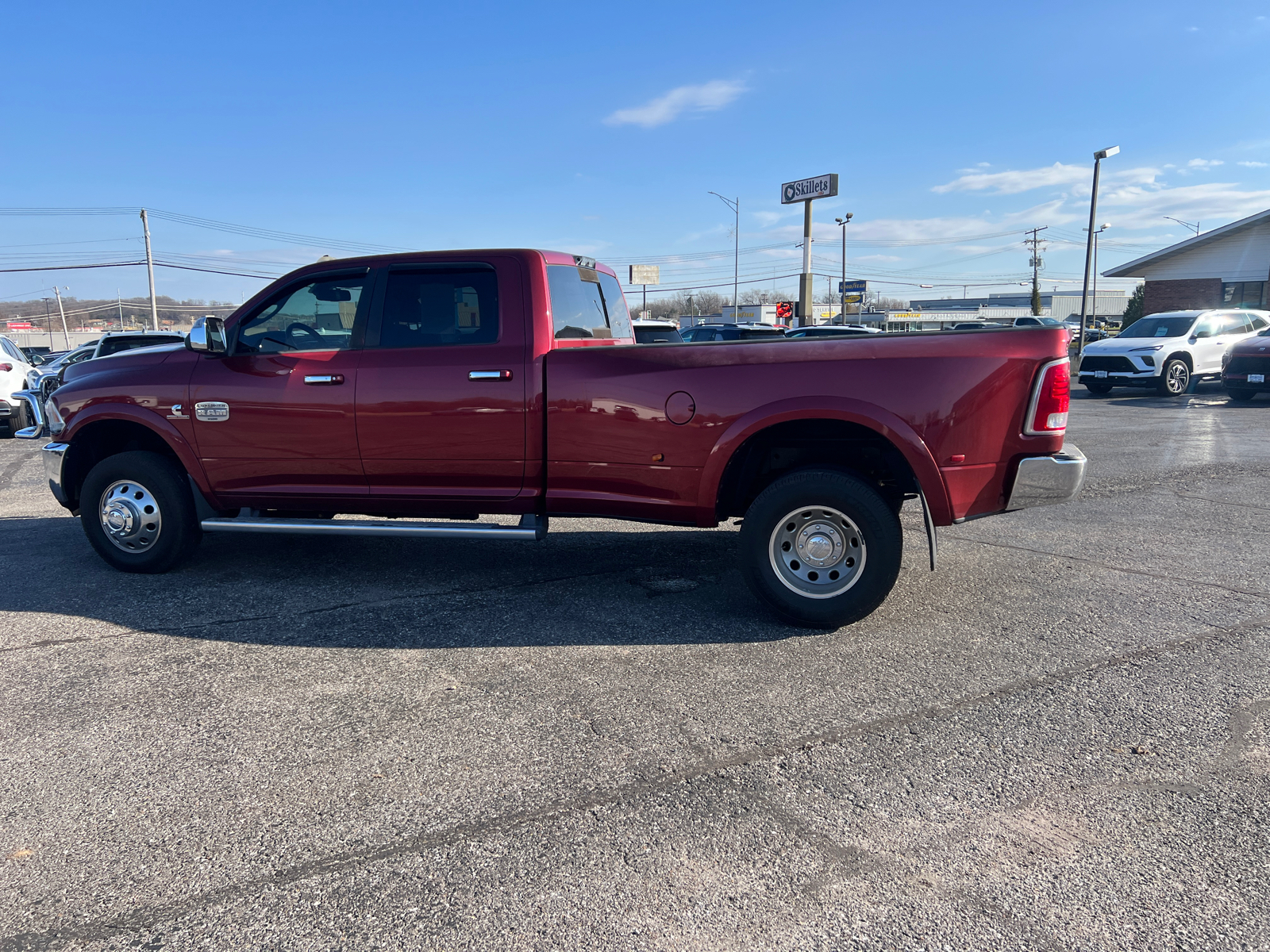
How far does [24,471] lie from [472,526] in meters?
9.01

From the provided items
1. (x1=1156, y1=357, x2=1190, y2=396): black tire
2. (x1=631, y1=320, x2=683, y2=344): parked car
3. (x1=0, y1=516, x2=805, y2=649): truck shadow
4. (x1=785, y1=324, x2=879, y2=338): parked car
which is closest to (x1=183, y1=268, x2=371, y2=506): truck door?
(x1=0, y1=516, x2=805, y2=649): truck shadow

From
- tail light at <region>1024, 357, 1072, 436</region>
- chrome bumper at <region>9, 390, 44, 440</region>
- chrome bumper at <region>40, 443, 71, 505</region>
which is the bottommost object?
chrome bumper at <region>40, 443, 71, 505</region>

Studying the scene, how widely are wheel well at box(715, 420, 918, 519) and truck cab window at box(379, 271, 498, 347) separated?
1.66 m

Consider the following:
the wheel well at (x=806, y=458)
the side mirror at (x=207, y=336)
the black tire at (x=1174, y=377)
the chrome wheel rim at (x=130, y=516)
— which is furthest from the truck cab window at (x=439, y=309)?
the black tire at (x=1174, y=377)

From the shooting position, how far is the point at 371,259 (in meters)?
5.38

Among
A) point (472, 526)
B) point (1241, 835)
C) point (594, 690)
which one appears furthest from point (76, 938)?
point (1241, 835)

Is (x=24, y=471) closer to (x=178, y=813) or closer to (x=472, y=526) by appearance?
(x=472, y=526)

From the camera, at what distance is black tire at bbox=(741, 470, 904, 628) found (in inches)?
178

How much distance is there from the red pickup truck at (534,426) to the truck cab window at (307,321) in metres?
0.01

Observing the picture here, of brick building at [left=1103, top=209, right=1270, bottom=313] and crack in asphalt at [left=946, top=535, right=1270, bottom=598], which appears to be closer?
crack in asphalt at [left=946, top=535, right=1270, bottom=598]

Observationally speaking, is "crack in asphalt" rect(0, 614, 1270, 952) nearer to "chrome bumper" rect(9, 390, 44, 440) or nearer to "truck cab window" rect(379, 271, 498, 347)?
"truck cab window" rect(379, 271, 498, 347)

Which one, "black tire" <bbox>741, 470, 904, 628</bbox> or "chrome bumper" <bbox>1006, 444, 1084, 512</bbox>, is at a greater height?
"chrome bumper" <bbox>1006, 444, 1084, 512</bbox>

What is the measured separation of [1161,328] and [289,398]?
2163cm

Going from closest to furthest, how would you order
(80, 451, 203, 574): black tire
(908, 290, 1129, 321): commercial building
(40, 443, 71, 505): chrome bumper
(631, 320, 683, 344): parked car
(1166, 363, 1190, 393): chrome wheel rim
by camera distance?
(80, 451, 203, 574): black tire < (40, 443, 71, 505): chrome bumper < (631, 320, 683, 344): parked car < (1166, 363, 1190, 393): chrome wheel rim < (908, 290, 1129, 321): commercial building
